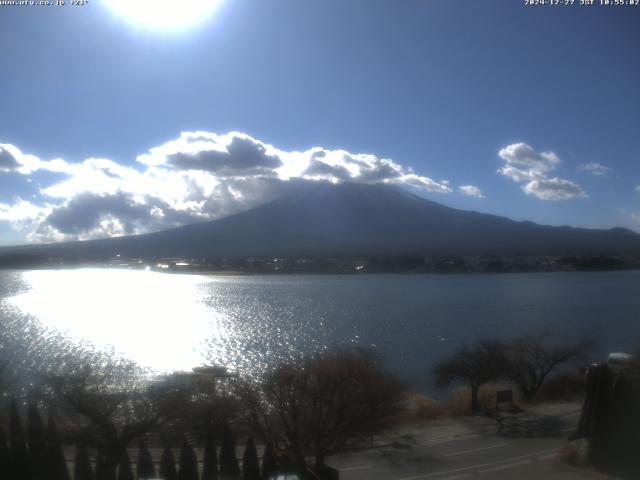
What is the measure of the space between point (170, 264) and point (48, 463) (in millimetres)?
45981

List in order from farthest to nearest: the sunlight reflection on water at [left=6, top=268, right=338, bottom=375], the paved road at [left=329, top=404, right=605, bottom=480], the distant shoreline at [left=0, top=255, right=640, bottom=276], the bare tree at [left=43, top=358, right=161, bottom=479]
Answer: the distant shoreline at [left=0, top=255, right=640, bottom=276] → the sunlight reflection on water at [left=6, top=268, right=338, bottom=375] → the paved road at [left=329, top=404, right=605, bottom=480] → the bare tree at [left=43, top=358, right=161, bottom=479]

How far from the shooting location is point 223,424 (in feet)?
23.7

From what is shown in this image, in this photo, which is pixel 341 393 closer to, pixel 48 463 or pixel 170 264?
pixel 48 463

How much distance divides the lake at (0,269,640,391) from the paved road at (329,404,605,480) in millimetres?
4160

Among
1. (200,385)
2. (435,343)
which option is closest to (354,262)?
(435,343)

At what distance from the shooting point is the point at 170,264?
5069 centimetres

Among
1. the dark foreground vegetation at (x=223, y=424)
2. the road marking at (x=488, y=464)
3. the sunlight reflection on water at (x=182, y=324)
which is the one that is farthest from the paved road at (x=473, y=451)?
the sunlight reflection on water at (x=182, y=324)

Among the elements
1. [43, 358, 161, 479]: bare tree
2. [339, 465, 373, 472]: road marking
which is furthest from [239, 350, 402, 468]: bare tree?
[43, 358, 161, 479]: bare tree

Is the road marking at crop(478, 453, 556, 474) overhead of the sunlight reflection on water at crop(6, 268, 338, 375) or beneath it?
beneath

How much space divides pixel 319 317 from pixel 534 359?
474 inches

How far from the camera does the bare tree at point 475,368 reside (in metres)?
12.4

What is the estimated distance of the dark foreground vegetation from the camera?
5887mm

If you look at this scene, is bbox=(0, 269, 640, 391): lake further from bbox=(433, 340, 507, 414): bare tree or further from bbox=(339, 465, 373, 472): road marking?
bbox=(339, 465, 373, 472): road marking

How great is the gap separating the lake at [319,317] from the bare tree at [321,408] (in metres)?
5.86
